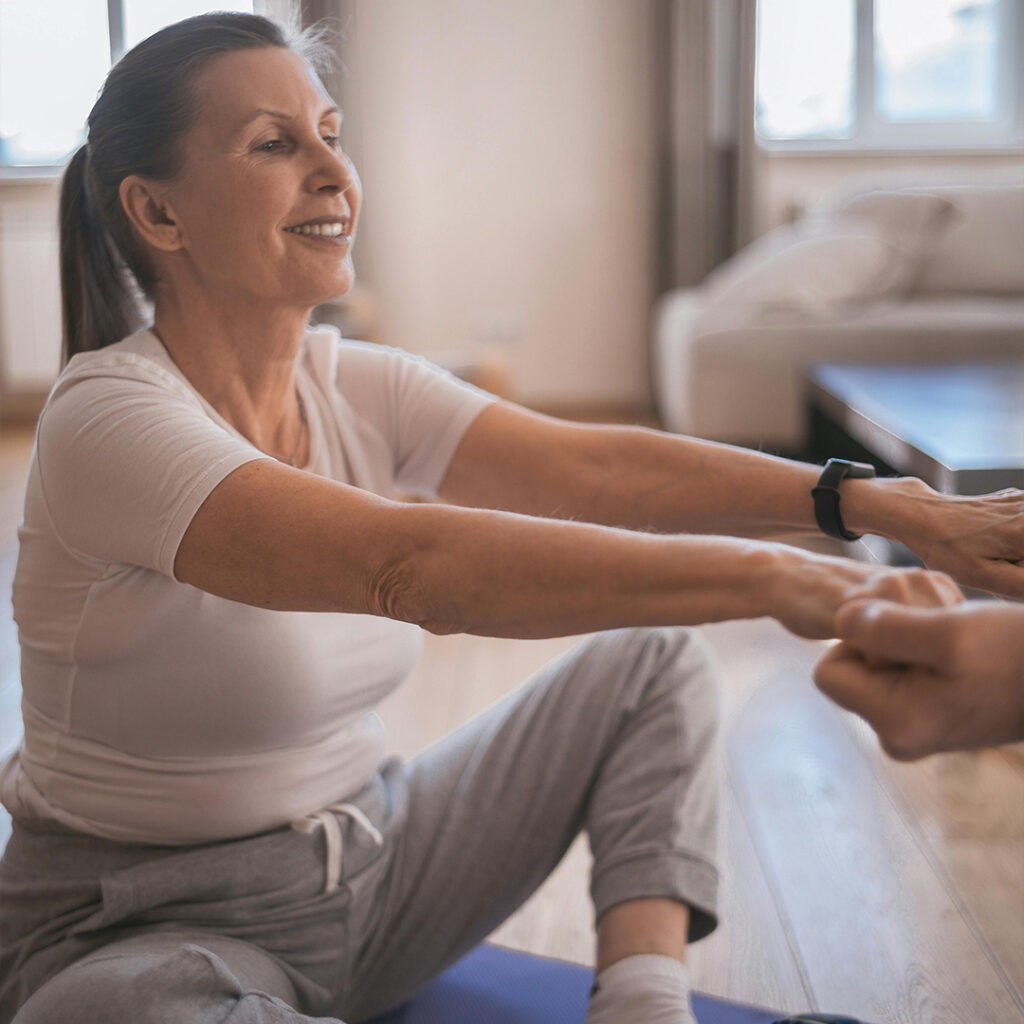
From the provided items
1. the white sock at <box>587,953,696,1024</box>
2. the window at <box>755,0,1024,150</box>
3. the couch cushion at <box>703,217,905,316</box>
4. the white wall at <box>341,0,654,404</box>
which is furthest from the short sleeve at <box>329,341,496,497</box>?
the window at <box>755,0,1024,150</box>

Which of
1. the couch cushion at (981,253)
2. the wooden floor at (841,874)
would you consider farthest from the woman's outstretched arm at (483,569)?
the couch cushion at (981,253)

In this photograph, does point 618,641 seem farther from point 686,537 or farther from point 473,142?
point 473,142

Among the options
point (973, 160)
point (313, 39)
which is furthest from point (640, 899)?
point (973, 160)

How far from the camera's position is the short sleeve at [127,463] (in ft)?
2.42

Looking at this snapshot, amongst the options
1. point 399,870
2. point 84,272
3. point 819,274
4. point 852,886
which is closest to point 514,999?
point 399,870

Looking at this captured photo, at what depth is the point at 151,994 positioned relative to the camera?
72cm

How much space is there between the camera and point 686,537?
674mm

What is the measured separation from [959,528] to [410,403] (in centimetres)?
50

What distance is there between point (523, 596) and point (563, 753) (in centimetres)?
40

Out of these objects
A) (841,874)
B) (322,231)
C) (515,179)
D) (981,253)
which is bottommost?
(841,874)

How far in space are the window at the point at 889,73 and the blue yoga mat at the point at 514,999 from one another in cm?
432

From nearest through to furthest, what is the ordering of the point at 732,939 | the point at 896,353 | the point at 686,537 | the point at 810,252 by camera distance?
the point at 686,537 → the point at 732,939 → the point at 896,353 → the point at 810,252

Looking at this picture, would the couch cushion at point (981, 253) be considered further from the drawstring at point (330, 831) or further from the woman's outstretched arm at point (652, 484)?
the drawstring at point (330, 831)

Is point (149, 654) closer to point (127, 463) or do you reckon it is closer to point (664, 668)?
point (127, 463)
